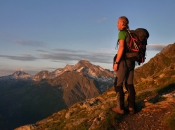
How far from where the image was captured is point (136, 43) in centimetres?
1107

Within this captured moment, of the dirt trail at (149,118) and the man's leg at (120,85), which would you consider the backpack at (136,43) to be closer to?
the man's leg at (120,85)

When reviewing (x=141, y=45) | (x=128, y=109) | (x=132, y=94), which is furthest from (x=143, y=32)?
(x=128, y=109)

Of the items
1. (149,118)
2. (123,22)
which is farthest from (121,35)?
(149,118)

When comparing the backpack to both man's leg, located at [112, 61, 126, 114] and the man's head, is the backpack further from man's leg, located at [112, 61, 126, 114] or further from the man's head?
man's leg, located at [112, 61, 126, 114]

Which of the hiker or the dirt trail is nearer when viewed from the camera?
the dirt trail

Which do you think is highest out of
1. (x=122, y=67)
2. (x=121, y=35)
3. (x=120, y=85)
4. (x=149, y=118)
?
(x=121, y=35)

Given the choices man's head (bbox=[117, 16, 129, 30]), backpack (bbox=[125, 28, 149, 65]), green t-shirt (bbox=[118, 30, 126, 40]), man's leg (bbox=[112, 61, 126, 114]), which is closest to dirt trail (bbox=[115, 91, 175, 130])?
man's leg (bbox=[112, 61, 126, 114])

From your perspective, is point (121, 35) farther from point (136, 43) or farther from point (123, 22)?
point (136, 43)

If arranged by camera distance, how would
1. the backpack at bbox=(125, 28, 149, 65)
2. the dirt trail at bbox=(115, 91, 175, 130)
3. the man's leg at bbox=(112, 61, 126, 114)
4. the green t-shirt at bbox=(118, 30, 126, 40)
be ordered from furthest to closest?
the man's leg at bbox=(112, 61, 126, 114) → the backpack at bbox=(125, 28, 149, 65) → the green t-shirt at bbox=(118, 30, 126, 40) → the dirt trail at bbox=(115, 91, 175, 130)

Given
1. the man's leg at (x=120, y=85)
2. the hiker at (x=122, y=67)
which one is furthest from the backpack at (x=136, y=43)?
the man's leg at (x=120, y=85)

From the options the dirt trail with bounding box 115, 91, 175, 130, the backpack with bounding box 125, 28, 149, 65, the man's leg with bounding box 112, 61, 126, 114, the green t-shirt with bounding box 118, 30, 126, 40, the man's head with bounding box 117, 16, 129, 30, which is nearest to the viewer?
the dirt trail with bounding box 115, 91, 175, 130

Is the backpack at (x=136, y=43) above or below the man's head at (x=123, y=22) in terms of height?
below

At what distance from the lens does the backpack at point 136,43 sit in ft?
36.1

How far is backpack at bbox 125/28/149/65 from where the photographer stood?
10992 millimetres
